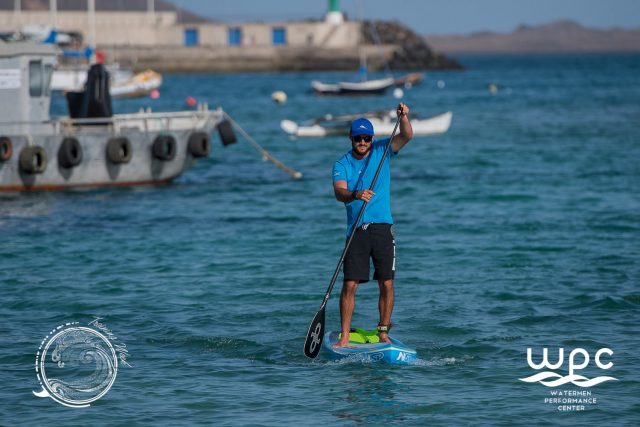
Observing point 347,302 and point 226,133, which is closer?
point 347,302

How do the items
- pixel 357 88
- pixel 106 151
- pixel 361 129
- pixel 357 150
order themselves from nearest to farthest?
pixel 361 129, pixel 357 150, pixel 106 151, pixel 357 88

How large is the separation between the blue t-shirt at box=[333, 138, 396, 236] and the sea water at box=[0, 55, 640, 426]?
5.19ft

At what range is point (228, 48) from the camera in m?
134

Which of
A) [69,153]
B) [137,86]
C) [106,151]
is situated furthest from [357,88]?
[69,153]

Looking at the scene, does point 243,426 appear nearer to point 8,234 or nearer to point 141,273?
point 141,273

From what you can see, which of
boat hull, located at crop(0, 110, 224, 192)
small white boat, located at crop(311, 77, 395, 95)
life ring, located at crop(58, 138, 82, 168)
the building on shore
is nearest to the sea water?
boat hull, located at crop(0, 110, 224, 192)

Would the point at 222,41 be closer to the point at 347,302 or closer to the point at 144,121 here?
the point at 144,121

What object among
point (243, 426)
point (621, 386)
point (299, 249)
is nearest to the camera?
point (243, 426)

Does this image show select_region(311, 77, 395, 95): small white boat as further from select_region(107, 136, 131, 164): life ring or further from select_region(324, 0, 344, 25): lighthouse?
select_region(324, 0, 344, 25): lighthouse

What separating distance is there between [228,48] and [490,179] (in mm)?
105643

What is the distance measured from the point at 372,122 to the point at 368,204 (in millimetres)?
31367

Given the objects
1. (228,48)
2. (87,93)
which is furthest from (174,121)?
(228,48)

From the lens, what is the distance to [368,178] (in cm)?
1150

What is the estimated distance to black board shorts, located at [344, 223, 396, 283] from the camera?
38.0 ft
